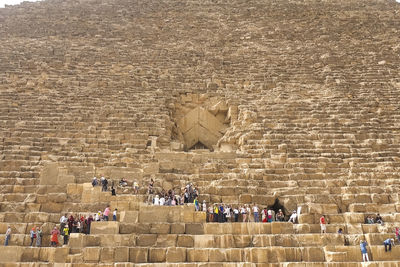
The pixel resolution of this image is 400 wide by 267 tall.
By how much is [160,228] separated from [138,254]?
0.74 m

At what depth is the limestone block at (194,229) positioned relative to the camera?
24.4 feet

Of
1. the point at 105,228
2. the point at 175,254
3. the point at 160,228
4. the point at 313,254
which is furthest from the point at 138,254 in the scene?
the point at 313,254

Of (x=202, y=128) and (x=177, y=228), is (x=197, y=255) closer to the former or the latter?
(x=177, y=228)

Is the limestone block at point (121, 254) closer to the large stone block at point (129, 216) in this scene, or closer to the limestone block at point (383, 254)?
the large stone block at point (129, 216)

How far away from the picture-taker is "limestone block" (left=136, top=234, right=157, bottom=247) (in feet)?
23.4

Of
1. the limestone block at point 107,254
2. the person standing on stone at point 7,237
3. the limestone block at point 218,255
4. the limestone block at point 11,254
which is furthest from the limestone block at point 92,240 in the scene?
the limestone block at point 218,255

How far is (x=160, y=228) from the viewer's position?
24.4 feet

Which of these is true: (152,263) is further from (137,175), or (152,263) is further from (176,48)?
(176,48)

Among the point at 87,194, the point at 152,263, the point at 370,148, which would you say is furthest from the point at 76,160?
the point at 370,148

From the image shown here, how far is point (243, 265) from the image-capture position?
6566 millimetres

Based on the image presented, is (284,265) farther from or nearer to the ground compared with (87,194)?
nearer to the ground

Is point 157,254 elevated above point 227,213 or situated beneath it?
situated beneath

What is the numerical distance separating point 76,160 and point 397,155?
7513 mm

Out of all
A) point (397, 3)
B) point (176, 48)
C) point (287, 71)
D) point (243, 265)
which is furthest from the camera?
point (397, 3)
